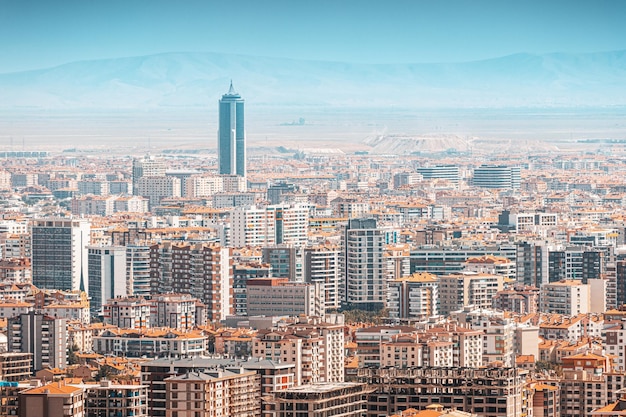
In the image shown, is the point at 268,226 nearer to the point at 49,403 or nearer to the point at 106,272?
the point at 106,272

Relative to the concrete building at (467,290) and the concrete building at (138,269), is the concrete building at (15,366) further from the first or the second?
the concrete building at (138,269)

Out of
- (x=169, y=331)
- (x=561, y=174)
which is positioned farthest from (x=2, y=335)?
(x=561, y=174)

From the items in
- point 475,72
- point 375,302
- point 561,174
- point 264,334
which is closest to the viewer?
point 264,334

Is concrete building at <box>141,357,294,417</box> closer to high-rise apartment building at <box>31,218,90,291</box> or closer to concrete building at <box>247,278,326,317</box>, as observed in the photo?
concrete building at <box>247,278,326,317</box>

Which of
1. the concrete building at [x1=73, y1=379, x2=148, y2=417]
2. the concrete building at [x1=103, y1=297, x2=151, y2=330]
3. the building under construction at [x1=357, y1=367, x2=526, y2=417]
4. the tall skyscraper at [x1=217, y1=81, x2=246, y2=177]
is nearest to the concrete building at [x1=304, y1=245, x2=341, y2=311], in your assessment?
the concrete building at [x1=103, y1=297, x2=151, y2=330]

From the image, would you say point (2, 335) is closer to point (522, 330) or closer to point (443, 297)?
point (522, 330)

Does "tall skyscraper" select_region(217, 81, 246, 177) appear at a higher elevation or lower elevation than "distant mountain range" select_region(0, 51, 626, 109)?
lower

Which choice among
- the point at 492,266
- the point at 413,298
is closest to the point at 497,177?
the point at 492,266
